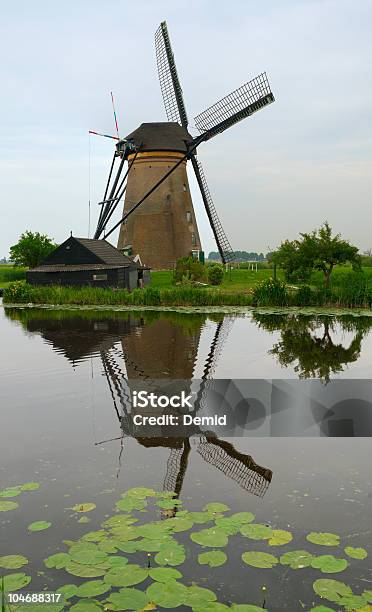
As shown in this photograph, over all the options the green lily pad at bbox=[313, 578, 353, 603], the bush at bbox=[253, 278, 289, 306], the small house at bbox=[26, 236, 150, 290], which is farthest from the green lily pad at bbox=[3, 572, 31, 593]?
the small house at bbox=[26, 236, 150, 290]

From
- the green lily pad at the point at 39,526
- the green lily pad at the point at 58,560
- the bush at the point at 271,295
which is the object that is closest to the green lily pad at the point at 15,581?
the green lily pad at the point at 58,560

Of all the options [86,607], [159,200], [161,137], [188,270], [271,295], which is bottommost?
[86,607]

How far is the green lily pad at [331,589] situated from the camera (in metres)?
3.48

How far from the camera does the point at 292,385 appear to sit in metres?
9.60

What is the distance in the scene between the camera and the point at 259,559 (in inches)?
153

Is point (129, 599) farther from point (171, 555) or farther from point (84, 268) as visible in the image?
point (84, 268)

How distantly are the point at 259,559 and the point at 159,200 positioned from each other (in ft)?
116

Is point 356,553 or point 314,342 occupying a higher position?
point 314,342

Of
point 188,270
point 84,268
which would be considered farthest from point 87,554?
point 188,270

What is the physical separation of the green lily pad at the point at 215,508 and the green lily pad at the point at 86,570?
1170 mm

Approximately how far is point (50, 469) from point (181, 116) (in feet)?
118

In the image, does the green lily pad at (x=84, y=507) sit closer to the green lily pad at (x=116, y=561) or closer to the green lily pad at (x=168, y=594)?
the green lily pad at (x=116, y=561)

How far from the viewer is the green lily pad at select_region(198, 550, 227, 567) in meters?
3.84

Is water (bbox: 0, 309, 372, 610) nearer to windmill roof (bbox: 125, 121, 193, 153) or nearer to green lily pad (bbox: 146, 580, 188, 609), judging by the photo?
green lily pad (bbox: 146, 580, 188, 609)
